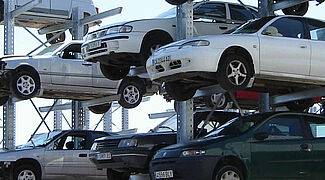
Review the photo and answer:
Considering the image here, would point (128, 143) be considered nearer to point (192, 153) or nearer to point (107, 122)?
point (192, 153)

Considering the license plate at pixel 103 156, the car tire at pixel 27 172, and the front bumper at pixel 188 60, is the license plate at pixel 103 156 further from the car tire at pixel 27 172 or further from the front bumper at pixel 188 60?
the car tire at pixel 27 172

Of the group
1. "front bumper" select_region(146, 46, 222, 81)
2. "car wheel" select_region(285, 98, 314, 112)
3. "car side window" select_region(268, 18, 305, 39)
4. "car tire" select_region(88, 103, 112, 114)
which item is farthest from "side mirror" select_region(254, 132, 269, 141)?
"car tire" select_region(88, 103, 112, 114)

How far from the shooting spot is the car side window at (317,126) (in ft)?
37.0

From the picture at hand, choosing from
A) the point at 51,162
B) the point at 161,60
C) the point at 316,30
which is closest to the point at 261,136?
the point at 161,60

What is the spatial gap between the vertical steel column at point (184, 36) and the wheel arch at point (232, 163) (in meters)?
1.66

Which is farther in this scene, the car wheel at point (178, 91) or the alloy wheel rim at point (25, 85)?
the alloy wheel rim at point (25, 85)

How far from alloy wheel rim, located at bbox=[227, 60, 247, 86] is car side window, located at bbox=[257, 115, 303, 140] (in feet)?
2.56

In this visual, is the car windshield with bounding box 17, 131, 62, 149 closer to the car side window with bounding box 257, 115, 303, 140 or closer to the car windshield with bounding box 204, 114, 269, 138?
the car windshield with bounding box 204, 114, 269, 138

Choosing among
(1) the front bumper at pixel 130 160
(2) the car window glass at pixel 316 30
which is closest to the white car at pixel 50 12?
(1) the front bumper at pixel 130 160

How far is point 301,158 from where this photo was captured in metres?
10.9

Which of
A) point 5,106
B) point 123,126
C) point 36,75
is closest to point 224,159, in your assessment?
point 36,75

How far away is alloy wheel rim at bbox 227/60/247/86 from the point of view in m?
11.2

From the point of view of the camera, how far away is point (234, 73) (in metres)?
11.2

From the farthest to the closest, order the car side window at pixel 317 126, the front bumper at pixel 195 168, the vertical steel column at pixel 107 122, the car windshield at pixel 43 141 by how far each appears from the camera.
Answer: the vertical steel column at pixel 107 122, the car windshield at pixel 43 141, the car side window at pixel 317 126, the front bumper at pixel 195 168
